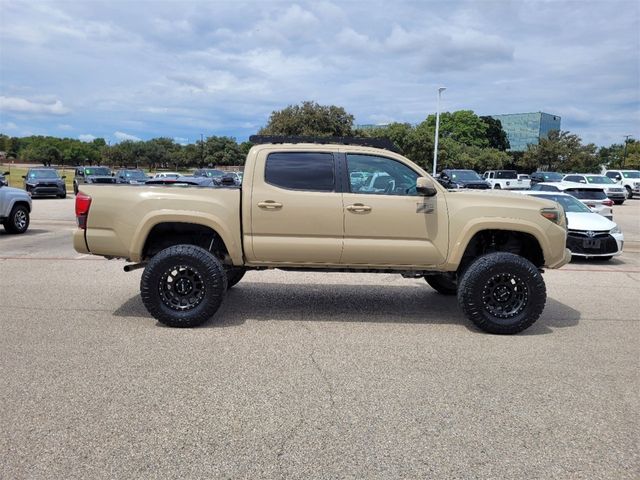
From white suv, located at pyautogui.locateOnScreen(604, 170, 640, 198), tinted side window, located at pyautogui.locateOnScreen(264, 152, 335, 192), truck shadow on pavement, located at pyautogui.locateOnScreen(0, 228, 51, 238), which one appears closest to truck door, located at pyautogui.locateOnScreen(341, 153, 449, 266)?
tinted side window, located at pyautogui.locateOnScreen(264, 152, 335, 192)

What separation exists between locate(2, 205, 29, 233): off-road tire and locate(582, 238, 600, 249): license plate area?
1350cm

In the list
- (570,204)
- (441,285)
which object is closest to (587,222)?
(570,204)

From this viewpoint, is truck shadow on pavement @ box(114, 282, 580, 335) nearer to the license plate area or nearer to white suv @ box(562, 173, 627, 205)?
the license plate area

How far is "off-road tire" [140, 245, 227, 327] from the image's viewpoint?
547 centimetres

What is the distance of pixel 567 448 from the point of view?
3.27m

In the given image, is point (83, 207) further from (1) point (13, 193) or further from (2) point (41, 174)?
(2) point (41, 174)

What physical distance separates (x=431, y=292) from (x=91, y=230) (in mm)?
4717

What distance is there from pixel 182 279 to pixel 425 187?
280 centimetres

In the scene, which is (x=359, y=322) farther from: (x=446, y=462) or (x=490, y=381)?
(x=446, y=462)

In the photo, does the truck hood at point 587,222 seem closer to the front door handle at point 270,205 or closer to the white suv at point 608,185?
the front door handle at point 270,205

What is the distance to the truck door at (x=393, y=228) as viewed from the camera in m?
5.52

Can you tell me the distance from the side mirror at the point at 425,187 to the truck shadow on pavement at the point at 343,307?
158 cm

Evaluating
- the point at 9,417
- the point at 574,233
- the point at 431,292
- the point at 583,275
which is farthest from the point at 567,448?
the point at 574,233

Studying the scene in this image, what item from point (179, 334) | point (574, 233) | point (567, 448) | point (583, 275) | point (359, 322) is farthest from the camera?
point (574, 233)
